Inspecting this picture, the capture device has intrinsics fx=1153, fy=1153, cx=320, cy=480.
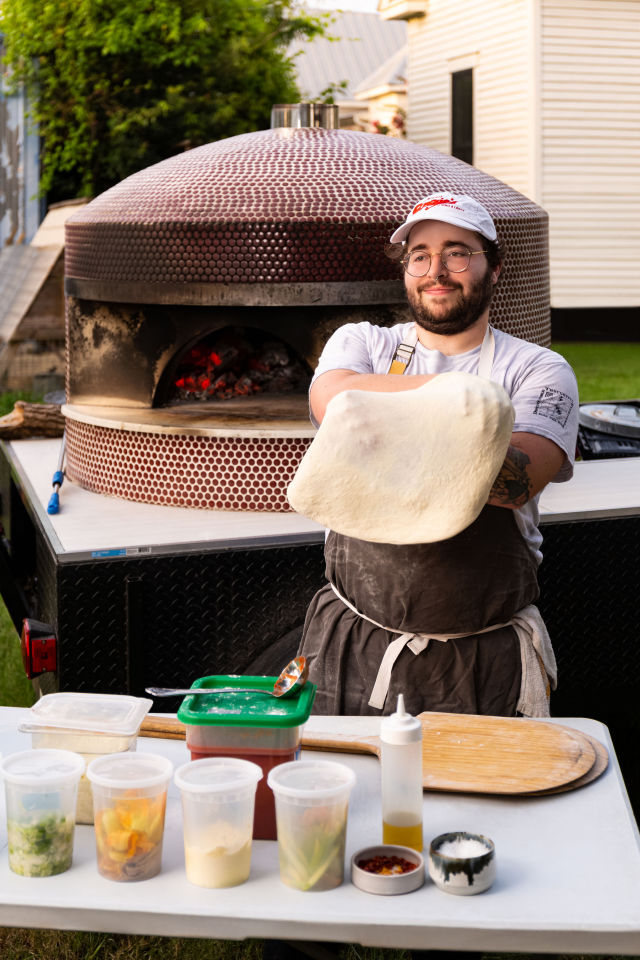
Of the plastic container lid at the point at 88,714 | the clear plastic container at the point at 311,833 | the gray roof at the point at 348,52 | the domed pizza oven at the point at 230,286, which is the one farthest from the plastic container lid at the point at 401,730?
the gray roof at the point at 348,52

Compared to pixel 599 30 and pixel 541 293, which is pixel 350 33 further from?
pixel 541 293

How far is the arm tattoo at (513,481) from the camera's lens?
2.16m

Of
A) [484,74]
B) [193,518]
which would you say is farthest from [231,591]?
[484,74]

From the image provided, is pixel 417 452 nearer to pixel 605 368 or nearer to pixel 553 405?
pixel 553 405

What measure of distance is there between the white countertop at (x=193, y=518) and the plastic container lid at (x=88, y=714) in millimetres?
1330

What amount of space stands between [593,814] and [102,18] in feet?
43.8

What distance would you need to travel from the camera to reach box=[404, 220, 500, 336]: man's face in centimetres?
238

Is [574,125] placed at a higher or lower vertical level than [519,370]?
higher

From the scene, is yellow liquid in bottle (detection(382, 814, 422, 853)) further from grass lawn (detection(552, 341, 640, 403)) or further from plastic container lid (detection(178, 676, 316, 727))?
grass lawn (detection(552, 341, 640, 403))

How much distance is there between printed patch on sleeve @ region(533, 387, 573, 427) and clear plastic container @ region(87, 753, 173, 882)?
1.06 meters

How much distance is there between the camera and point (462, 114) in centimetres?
1524

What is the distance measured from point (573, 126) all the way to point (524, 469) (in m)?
12.3

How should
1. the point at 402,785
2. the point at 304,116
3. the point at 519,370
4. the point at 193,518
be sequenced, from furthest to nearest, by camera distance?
the point at 304,116 < the point at 193,518 < the point at 519,370 < the point at 402,785

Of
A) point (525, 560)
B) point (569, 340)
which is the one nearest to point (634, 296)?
point (569, 340)
